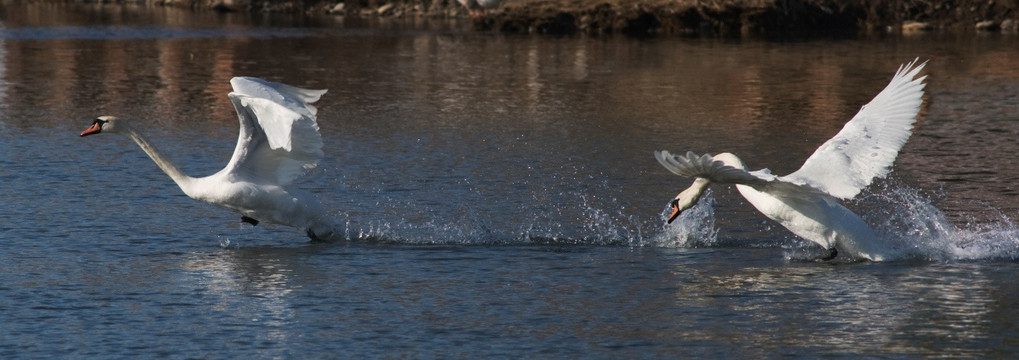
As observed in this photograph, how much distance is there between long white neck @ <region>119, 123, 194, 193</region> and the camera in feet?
34.7

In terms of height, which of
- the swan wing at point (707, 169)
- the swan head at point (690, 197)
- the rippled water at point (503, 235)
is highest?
the swan wing at point (707, 169)

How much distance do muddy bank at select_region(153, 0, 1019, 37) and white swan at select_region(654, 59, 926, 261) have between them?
2604cm

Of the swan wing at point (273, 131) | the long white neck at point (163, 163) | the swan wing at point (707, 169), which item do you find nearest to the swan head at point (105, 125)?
the long white neck at point (163, 163)

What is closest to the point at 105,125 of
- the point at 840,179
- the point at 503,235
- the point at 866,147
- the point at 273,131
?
the point at 273,131

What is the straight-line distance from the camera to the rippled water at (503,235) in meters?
8.07

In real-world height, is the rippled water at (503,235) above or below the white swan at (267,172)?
below

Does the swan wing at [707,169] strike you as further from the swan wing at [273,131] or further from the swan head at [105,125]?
the swan head at [105,125]

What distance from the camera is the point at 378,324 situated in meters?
8.28

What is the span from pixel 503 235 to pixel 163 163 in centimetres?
266

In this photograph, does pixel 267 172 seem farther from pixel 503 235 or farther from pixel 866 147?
pixel 866 147

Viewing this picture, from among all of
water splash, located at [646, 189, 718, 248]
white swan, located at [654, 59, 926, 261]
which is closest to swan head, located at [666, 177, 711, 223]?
white swan, located at [654, 59, 926, 261]

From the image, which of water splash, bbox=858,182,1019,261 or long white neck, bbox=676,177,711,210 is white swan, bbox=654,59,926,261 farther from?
water splash, bbox=858,182,1019,261

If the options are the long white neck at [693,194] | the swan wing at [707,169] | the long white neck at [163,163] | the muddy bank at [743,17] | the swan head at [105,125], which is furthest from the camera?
the muddy bank at [743,17]

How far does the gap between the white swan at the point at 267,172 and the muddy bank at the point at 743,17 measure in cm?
2571
